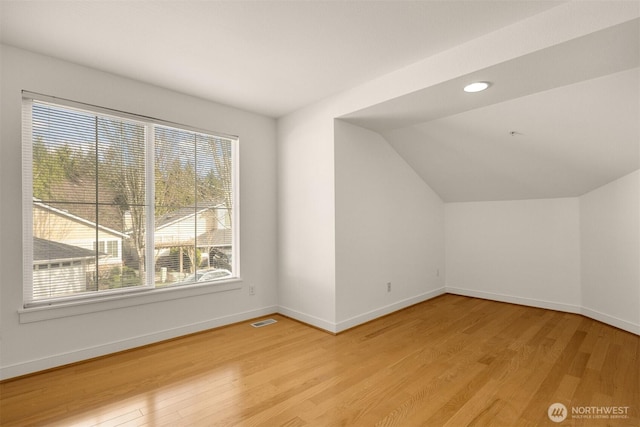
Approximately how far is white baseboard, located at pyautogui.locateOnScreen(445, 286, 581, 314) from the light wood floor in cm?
55

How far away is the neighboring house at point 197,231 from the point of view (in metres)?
3.31

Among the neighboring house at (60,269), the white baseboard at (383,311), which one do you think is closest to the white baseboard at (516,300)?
the white baseboard at (383,311)

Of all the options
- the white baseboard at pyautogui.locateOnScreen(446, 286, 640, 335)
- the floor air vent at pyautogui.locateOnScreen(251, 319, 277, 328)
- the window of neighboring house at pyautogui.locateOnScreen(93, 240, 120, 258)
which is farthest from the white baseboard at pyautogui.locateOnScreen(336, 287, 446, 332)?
the window of neighboring house at pyautogui.locateOnScreen(93, 240, 120, 258)

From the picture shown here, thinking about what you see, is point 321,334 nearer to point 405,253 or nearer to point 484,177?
point 405,253

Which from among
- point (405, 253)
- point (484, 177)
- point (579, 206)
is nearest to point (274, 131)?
point (405, 253)

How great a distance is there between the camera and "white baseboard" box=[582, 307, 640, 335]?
330 centimetres

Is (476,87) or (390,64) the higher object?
(390,64)

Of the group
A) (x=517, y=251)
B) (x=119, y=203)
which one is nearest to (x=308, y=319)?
(x=119, y=203)

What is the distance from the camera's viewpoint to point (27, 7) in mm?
2037

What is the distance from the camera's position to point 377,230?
4000mm

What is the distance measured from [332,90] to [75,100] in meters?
2.31

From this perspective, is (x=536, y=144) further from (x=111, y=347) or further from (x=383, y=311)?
(x=111, y=347)

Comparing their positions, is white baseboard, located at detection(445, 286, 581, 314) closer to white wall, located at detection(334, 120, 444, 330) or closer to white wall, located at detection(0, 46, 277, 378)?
white wall, located at detection(334, 120, 444, 330)

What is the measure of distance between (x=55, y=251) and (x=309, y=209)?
236cm
